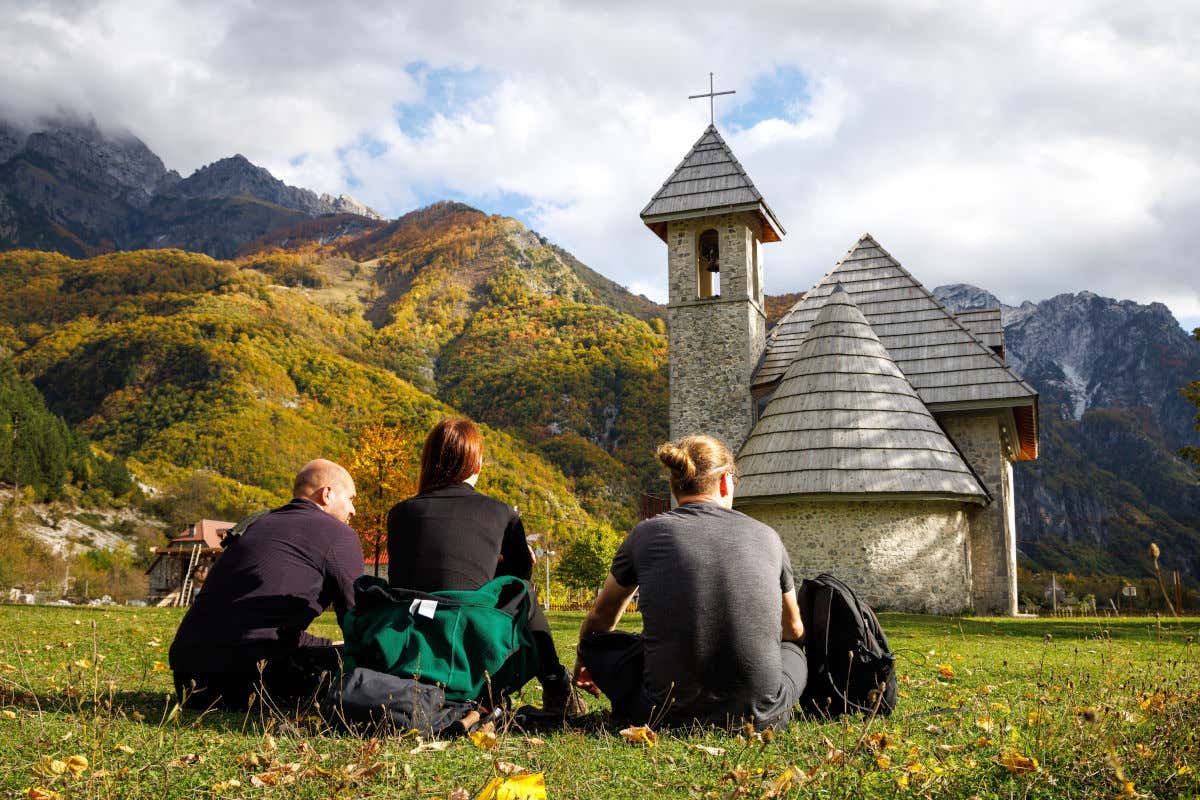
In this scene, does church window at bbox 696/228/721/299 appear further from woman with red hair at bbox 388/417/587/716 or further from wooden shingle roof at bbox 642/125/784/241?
woman with red hair at bbox 388/417/587/716

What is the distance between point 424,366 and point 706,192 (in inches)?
2162

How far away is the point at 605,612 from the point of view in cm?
392

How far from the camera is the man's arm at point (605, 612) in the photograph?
12.5 ft

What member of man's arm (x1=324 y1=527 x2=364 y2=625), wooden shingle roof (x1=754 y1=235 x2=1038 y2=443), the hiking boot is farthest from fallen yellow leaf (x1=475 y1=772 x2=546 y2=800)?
wooden shingle roof (x1=754 y1=235 x2=1038 y2=443)

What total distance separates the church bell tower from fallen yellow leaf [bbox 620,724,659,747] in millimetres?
16501

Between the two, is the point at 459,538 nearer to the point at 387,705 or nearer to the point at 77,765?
the point at 387,705

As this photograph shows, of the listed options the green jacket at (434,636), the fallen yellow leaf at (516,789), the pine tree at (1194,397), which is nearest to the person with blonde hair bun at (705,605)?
the green jacket at (434,636)

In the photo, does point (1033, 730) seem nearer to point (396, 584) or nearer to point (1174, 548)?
point (396, 584)

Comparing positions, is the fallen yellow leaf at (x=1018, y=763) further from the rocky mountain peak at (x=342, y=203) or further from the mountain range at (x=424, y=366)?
the rocky mountain peak at (x=342, y=203)

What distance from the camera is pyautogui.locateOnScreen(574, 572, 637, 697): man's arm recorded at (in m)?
3.82

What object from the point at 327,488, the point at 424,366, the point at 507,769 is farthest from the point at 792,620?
the point at 424,366

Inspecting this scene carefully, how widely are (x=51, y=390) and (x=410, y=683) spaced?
211 ft

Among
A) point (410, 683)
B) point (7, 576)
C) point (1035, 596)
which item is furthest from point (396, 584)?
point (1035, 596)

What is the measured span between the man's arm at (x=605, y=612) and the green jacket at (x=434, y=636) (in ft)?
1.21
